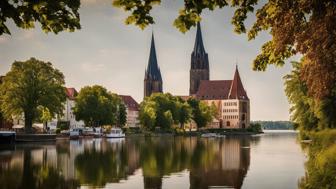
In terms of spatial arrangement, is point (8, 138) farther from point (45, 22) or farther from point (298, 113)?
point (45, 22)

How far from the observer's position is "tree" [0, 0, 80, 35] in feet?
24.6

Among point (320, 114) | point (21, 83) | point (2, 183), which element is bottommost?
point (2, 183)

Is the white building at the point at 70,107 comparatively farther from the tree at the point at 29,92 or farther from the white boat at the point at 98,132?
the tree at the point at 29,92

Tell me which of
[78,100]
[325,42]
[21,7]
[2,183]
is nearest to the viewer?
[21,7]

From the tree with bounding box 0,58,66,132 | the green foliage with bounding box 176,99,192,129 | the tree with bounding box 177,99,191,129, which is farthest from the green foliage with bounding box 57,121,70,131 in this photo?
the tree with bounding box 0,58,66,132

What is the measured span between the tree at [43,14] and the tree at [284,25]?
0.77m

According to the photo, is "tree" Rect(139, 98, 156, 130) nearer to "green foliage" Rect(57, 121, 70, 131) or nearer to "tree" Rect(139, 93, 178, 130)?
"tree" Rect(139, 93, 178, 130)

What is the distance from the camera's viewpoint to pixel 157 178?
28.4 metres

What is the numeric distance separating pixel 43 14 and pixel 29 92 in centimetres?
7345

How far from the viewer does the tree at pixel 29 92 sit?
257 feet

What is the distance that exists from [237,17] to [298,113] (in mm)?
48364

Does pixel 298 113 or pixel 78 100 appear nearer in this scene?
pixel 298 113

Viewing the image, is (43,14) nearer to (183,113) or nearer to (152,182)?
(152,182)

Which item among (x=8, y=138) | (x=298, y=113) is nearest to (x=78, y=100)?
(x=8, y=138)
